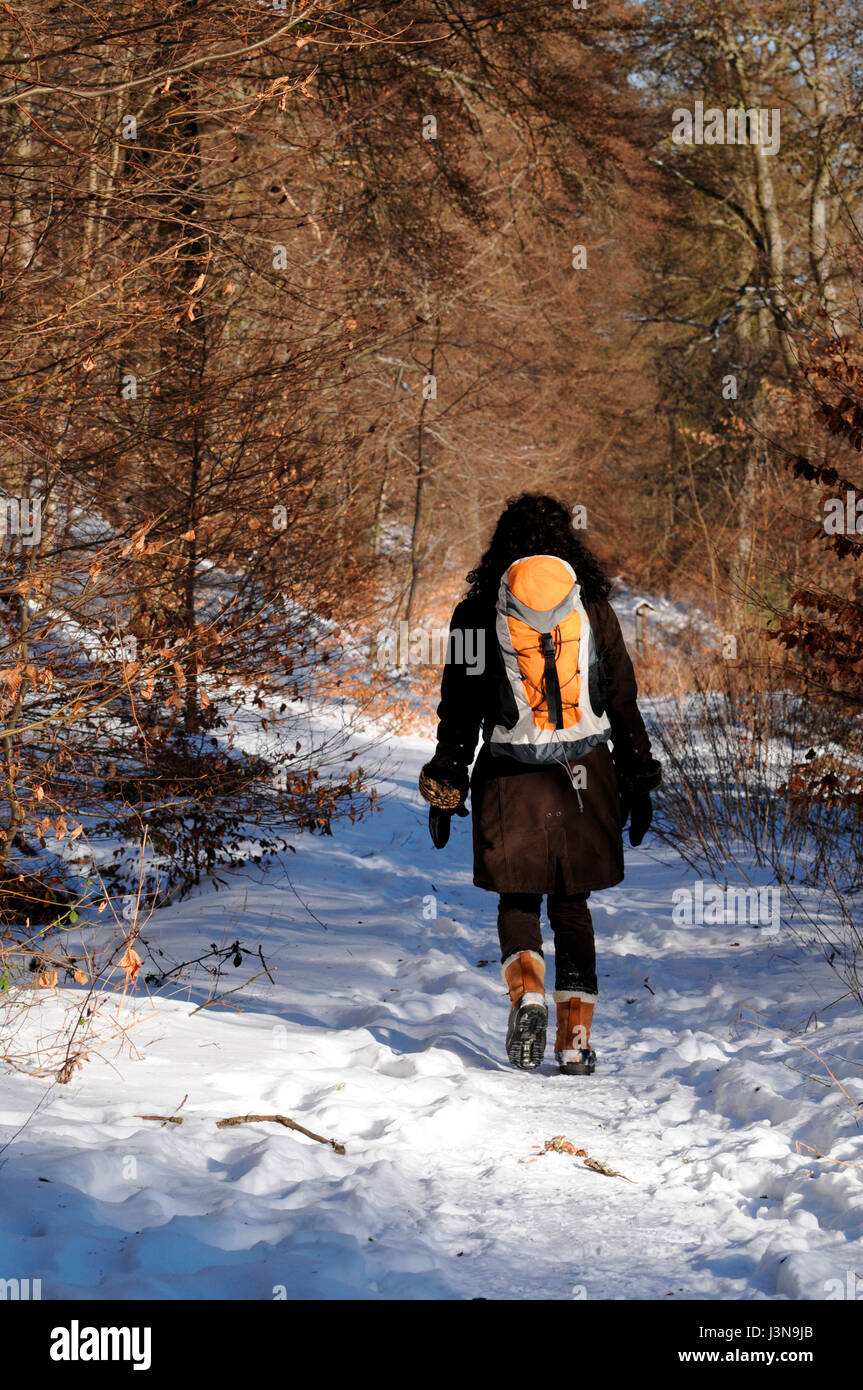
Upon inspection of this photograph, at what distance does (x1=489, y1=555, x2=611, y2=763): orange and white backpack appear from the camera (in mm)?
4262

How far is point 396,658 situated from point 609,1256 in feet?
49.5

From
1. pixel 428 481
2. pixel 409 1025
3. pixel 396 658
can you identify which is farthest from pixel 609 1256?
pixel 428 481

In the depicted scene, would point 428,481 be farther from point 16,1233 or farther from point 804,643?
point 16,1233

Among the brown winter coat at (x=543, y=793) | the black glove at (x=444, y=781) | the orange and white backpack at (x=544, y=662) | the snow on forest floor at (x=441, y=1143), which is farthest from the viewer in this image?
the black glove at (x=444, y=781)

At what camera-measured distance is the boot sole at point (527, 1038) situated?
4328 mm

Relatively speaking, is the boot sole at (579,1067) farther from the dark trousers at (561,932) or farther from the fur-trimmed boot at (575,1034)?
the dark trousers at (561,932)

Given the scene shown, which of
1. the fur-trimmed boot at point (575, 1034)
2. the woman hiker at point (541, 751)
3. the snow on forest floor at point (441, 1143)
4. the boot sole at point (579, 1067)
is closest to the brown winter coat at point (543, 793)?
the woman hiker at point (541, 751)

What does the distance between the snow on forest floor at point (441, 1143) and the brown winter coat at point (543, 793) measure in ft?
2.46

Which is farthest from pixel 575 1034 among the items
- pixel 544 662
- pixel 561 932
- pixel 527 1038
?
pixel 544 662

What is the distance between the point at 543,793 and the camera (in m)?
4.45

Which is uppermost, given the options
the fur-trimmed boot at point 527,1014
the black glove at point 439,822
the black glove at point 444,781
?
the black glove at point 444,781

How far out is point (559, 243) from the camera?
1950cm

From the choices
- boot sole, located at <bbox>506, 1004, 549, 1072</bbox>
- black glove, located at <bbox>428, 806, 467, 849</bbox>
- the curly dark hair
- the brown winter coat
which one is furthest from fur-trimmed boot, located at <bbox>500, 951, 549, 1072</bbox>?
the curly dark hair

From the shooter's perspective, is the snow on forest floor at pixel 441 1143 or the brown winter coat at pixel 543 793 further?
the brown winter coat at pixel 543 793
